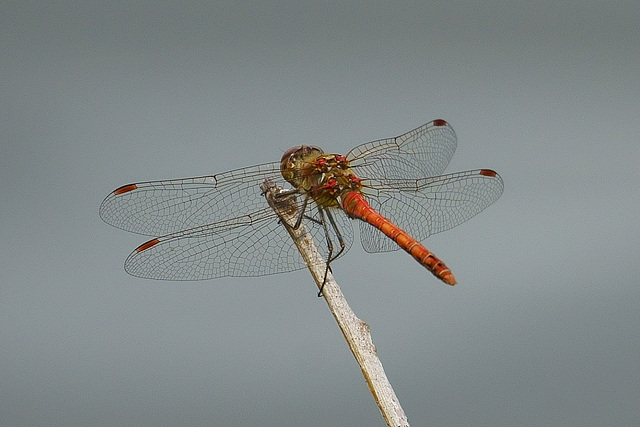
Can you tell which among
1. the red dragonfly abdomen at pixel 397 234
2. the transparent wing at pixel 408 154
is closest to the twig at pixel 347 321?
the red dragonfly abdomen at pixel 397 234

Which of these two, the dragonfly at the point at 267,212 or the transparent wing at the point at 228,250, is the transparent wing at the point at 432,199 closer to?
the dragonfly at the point at 267,212

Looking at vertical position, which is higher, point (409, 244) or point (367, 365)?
point (409, 244)

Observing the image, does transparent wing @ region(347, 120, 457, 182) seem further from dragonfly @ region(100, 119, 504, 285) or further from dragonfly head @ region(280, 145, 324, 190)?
dragonfly head @ region(280, 145, 324, 190)

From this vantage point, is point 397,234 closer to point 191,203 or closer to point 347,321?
point 347,321

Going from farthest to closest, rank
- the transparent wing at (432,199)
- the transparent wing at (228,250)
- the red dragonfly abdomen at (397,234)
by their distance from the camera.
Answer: the transparent wing at (432,199) → the transparent wing at (228,250) → the red dragonfly abdomen at (397,234)

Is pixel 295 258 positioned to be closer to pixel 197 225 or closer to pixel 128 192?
pixel 197 225

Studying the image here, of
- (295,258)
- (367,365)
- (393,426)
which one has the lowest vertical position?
(393,426)

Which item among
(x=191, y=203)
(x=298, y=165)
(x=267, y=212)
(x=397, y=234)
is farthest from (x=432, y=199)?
(x=191, y=203)

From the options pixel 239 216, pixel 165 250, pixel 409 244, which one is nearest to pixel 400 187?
pixel 409 244
